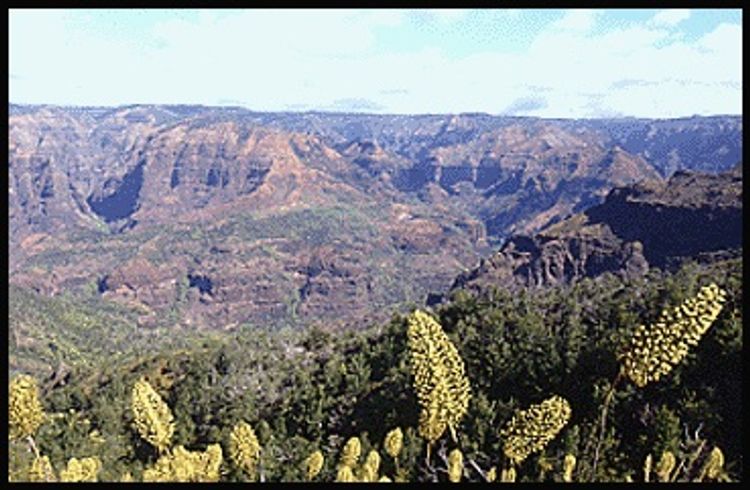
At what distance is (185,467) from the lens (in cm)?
581

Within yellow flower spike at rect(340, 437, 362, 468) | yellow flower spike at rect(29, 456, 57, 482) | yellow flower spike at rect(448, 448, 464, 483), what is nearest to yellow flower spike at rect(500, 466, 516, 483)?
yellow flower spike at rect(448, 448, 464, 483)

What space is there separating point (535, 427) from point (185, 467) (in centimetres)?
245

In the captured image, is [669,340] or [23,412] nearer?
[669,340]

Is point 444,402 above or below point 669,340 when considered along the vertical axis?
below

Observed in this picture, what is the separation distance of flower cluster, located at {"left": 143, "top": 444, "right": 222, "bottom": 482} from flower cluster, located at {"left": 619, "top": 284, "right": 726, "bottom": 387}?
2975 mm

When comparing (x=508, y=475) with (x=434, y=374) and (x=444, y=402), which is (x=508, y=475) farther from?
(x=434, y=374)

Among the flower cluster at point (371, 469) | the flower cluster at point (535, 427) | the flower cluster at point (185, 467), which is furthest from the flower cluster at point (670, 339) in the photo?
the flower cluster at point (185, 467)

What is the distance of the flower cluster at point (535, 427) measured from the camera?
5074mm

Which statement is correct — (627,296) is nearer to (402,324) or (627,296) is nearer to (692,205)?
(402,324)

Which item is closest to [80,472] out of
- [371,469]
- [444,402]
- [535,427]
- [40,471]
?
[40,471]

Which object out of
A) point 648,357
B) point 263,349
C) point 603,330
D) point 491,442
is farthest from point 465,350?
point 648,357

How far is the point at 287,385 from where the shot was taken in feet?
250

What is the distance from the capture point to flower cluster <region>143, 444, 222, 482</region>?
5.58m

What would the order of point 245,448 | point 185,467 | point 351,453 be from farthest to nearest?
1. point 245,448
2. point 351,453
3. point 185,467
